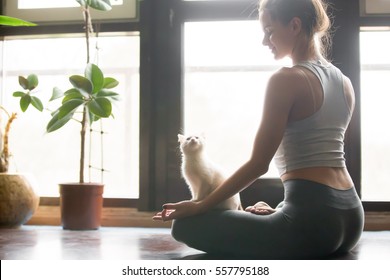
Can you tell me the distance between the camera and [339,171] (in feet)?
4.43

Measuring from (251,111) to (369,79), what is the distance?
61cm

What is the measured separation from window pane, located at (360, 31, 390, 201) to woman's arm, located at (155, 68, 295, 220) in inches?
50.4

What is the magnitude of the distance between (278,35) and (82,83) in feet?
3.47

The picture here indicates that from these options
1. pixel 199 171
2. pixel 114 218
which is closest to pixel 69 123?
pixel 114 218

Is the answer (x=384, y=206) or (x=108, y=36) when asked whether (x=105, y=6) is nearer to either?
(x=108, y=36)

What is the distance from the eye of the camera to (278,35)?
139cm

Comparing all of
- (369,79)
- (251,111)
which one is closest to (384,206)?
(369,79)

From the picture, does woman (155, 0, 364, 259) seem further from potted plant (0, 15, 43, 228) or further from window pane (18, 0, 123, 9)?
window pane (18, 0, 123, 9)

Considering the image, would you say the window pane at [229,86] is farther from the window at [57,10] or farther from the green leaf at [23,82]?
the green leaf at [23,82]

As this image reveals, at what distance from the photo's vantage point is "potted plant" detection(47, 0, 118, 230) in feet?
7.06

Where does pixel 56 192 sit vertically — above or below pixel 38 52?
below

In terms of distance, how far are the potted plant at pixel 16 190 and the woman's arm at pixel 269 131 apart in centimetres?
128

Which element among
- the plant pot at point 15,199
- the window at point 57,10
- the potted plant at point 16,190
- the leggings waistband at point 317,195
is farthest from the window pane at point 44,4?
the leggings waistband at point 317,195

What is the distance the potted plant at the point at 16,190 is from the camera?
7.40ft
